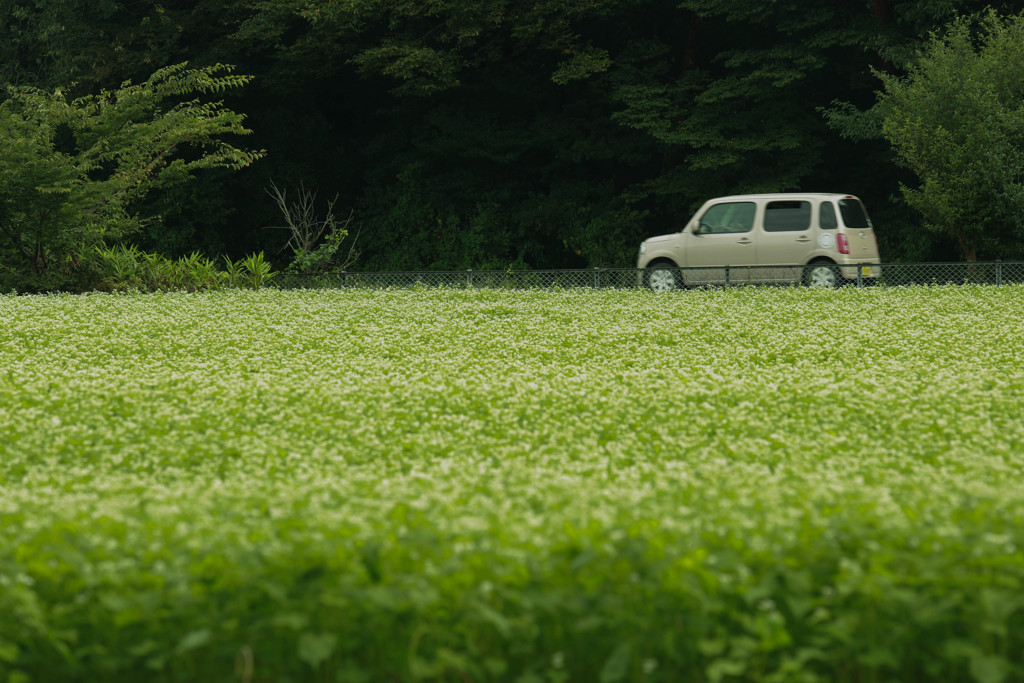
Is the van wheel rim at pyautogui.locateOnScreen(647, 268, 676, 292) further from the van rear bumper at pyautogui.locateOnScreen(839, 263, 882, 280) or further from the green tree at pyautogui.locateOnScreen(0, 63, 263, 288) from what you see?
the green tree at pyautogui.locateOnScreen(0, 63, 263, 288)

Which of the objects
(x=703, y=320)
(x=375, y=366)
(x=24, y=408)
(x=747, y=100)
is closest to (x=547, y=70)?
(x=747, y=100)

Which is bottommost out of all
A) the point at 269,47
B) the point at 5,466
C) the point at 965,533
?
the point at 5,466

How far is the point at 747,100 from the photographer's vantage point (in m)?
27.2

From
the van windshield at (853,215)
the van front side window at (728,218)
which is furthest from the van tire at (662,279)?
the van windshield at (853,215)

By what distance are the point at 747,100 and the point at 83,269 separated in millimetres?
18167

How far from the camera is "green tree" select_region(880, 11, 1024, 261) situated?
19.4 meters

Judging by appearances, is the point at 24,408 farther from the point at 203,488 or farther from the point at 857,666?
the point at 857,666

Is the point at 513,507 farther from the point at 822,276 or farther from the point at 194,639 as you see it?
the point at 822,276

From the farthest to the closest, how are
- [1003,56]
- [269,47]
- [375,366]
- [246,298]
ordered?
[269,47]
[1003,56]
[246,298]
[375,366]

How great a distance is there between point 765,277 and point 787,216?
1.67m

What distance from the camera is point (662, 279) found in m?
16.1

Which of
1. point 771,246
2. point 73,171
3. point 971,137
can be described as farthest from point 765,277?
point 73,171

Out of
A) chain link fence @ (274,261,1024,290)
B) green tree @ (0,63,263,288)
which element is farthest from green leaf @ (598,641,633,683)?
green tree @ (0,63,263,288)

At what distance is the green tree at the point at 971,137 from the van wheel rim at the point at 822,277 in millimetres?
6103
